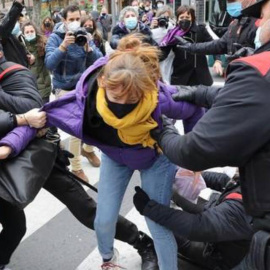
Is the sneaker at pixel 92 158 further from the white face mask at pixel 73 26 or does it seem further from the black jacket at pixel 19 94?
the black jacket at pixel 19 94

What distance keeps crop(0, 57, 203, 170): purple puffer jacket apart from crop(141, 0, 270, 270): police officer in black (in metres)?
0.53

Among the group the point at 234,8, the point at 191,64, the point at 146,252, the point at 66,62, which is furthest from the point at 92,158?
the point at 234,8

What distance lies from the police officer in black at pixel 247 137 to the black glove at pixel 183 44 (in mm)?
2889

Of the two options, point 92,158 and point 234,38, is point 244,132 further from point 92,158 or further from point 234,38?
point 92,158

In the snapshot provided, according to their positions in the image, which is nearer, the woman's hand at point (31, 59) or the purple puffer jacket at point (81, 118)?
the purple puffer jacket at point (81, 118)

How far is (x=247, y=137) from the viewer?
141 centimetres

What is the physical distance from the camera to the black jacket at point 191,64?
16.1 feet

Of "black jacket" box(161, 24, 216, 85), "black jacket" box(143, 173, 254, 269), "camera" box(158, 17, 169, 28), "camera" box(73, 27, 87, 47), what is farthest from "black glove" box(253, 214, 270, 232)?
"camera" box(158, 17, 169, 28)

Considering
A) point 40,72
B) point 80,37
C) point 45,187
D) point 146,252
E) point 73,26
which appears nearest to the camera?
point 45,187

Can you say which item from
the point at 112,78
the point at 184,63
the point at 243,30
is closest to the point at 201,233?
the point at 112,78

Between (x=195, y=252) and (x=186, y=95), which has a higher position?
(x=186, y=95)

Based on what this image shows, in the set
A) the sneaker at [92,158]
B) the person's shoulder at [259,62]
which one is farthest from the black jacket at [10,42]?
the person's shoulder at [259,62]

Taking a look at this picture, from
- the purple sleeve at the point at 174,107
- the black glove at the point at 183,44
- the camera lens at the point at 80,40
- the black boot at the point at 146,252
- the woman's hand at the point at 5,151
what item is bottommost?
the black boot at the point at 146,252

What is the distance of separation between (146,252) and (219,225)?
739 mm
